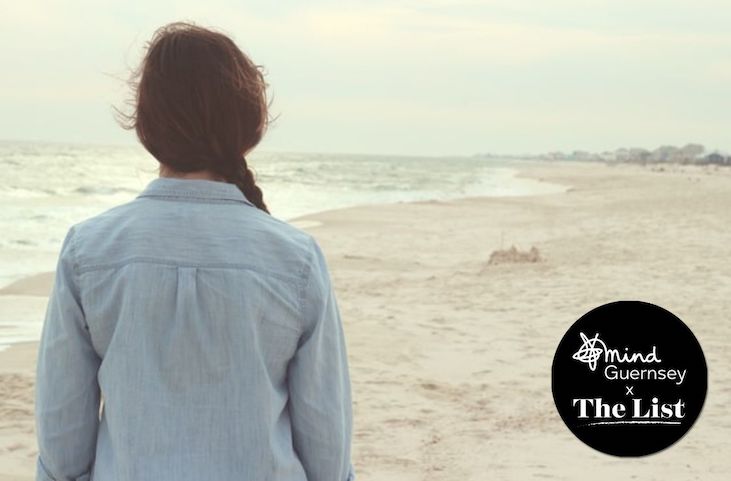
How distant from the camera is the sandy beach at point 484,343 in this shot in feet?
13.0

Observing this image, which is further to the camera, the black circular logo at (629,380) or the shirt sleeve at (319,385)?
the black circular logo at (629,380)

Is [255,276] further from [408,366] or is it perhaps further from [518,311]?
[518,311]

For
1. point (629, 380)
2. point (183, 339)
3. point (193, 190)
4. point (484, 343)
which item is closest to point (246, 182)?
point (193, 190)

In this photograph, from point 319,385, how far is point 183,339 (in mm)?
254

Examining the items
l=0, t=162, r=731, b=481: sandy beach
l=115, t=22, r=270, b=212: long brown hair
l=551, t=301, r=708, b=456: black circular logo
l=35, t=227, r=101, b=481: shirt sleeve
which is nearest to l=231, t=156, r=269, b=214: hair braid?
l=115, t=22, r=270, b=212: long brown hair

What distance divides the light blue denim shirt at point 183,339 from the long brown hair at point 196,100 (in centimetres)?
6

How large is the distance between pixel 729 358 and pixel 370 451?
9.50ft

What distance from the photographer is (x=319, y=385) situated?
1.46m

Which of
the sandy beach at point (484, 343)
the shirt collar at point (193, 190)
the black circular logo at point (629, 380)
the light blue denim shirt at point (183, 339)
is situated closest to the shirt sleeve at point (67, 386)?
the light blue denim shirt at point (183, 339)

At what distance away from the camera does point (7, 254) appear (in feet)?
39.4

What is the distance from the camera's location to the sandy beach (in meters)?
3.95

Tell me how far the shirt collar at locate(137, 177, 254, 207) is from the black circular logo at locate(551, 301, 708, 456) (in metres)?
3.15

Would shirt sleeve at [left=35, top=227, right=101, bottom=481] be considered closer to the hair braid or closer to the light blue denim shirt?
the light blue denim shirt

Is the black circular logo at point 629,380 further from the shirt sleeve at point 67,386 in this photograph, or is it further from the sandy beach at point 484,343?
the shirt sleeve at point 67,386
